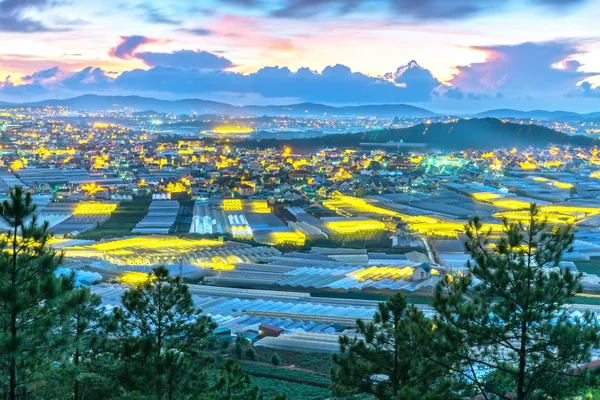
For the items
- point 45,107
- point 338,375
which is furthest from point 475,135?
point 45,107

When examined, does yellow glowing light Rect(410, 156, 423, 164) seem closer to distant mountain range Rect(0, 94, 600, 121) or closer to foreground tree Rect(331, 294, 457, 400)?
foreground tree Rect(331, 294, 457, 400)

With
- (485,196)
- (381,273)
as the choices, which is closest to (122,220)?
(381,273)

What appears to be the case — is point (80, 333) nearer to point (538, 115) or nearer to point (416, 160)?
point (416, 160)

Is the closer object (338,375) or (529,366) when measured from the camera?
(529,366)

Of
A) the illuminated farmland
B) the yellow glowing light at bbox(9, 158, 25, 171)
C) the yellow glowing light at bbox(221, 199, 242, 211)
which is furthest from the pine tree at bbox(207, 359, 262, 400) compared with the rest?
the yellow glowing light at bbox(9, 158, 25, 171)

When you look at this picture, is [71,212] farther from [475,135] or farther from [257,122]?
[257,122]

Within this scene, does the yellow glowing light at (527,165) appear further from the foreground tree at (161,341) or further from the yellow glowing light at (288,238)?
the foreground tree at (161,341)
